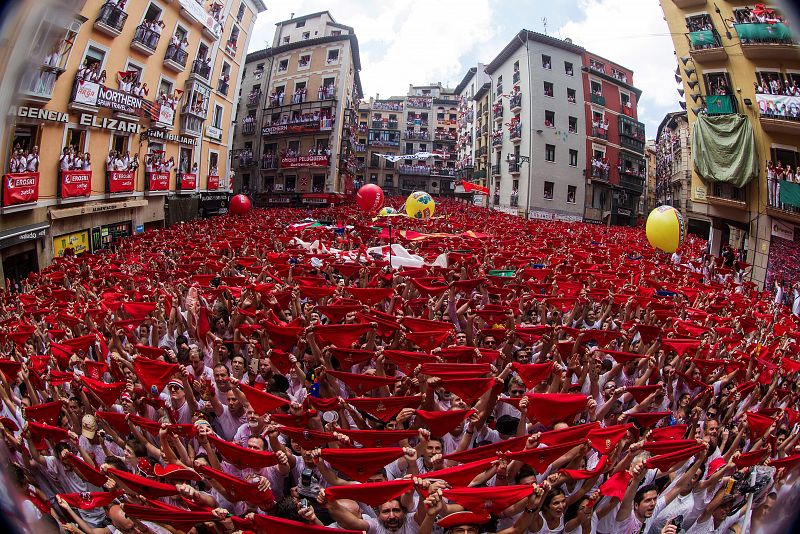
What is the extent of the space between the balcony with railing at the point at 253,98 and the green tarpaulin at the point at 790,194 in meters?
15.2

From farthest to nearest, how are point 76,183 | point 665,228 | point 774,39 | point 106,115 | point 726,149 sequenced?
point 665,228 < point 726,149 < point 106,115 < point 76,183 < point 774,39

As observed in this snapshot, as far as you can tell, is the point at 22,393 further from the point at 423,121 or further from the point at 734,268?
the point at 423,121

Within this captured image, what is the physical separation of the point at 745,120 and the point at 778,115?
2.12m

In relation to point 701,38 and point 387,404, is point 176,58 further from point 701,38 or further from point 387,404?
point 701,38

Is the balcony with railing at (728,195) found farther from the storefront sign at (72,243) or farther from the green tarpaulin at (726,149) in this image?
the storefront sign at (72,243)

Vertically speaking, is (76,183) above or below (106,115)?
below

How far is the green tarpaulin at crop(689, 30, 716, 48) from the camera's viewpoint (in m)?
8.73

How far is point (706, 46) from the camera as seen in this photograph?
368 inches

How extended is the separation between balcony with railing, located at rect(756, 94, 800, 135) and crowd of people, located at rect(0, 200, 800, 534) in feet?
12.1

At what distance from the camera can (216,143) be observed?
21125 mm

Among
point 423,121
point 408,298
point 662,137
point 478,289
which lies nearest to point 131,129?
point 408,298

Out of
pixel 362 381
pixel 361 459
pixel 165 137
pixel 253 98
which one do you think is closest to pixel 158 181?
pixel 165 137

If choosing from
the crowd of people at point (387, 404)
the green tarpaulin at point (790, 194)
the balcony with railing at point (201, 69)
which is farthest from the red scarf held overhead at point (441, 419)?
the balcony with railing at point (201, 69)

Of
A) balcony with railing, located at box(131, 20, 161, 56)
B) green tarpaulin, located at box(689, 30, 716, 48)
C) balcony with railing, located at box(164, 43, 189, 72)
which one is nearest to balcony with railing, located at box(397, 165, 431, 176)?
balcony with railing, located at box(164, 43, 189, 72)
